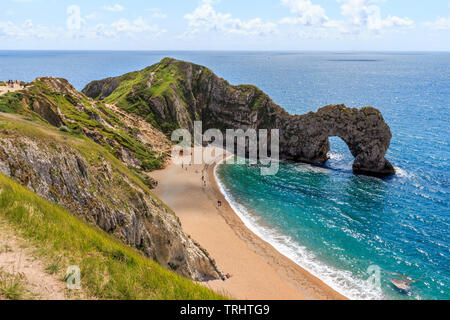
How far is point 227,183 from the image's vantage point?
6744cm

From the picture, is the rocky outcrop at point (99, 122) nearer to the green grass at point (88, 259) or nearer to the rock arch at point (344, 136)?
the rock arch at point (344, 136)

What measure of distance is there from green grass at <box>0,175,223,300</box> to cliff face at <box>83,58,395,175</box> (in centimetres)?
7277

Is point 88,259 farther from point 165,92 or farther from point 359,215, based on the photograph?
point 165,92

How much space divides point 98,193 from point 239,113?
75.9 meters

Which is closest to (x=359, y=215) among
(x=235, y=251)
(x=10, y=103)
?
(x=235, y=251)

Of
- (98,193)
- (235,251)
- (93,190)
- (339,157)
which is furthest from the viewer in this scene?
(339,157)

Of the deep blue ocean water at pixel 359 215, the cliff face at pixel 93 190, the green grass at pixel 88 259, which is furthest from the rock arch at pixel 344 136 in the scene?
the green grass at pixel 88 259

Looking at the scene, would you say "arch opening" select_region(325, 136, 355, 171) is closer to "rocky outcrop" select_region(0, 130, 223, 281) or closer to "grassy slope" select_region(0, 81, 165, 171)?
"grassy slope" select_region(0, 81, 165, 171)

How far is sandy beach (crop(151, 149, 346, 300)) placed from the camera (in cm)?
3372

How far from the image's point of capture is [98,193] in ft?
80.6

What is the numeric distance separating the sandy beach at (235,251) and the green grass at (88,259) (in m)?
11.1

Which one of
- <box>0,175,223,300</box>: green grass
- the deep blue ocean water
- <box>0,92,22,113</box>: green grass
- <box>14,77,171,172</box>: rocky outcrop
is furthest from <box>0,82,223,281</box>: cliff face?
the deep blue ocean water
